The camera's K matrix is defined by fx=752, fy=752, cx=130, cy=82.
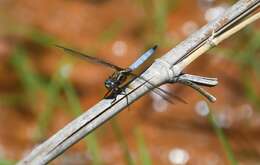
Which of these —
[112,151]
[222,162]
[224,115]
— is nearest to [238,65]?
[224,115]

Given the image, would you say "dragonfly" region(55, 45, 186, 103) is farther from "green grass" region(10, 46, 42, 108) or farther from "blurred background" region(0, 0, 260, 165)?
"green grass" region(10, 46, 42, 108)

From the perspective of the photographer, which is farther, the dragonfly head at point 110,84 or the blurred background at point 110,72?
the blurred background at point 110,72

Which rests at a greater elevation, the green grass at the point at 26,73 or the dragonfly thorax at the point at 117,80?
the green grass at the point at 26,73

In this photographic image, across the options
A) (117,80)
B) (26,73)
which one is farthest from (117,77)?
(26,73)

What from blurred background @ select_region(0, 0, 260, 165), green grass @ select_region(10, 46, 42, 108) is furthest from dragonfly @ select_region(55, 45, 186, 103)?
green grass @ select_region(10, 46, 42, 108)

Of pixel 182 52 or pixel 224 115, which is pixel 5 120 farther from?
pixel 182 52

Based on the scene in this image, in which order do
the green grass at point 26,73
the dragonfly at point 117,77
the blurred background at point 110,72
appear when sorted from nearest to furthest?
the dragonfly at point 117,77
the blurred background at point 110,72
the green grass at point 26,73

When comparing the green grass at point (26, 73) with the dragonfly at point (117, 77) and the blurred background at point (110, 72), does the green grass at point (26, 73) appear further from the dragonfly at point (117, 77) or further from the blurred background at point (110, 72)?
the dragonfly at point (117, 77)

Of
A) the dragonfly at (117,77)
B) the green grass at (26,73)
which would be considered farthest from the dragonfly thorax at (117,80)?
the green grass at (26,73)
